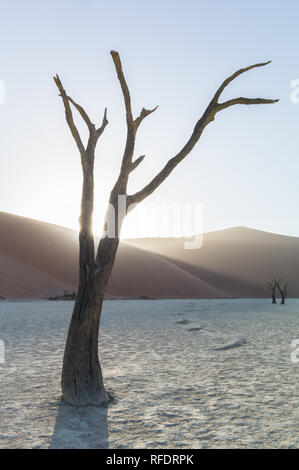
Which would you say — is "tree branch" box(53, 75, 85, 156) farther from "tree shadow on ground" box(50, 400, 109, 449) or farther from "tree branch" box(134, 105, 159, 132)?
"tree shadow on ground" box(50, 400, 109, 449)

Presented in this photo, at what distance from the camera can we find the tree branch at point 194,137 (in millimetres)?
6566

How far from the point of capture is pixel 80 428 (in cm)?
534

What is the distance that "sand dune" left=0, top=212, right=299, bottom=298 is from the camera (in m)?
55.2

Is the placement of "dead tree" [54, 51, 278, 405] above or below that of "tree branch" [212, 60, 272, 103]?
below

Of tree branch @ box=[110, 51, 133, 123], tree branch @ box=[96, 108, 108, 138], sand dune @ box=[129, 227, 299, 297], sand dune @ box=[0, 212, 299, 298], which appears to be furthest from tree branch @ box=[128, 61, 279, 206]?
sand dune @ box=[129, 227, 299, 297]

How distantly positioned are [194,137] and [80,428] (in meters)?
4.20

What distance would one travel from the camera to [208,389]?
7117mm

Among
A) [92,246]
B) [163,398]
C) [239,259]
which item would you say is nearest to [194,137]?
[92,246]

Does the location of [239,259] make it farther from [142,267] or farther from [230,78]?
[230,78]

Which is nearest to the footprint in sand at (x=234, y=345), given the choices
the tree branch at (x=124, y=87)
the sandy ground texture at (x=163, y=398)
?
the sandy ground texture at (x=163, y=398)

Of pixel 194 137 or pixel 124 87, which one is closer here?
pixel 124 87

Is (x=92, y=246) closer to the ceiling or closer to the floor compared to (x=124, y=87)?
closer to the floor

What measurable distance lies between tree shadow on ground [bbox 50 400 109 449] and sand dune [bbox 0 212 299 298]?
42.3 meters
